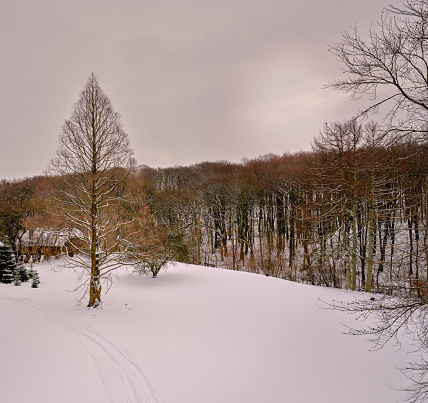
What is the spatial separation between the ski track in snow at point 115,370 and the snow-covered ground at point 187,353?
0.02 meters

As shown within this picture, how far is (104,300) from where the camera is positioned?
36.0 ft

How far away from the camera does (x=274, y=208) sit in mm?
32812

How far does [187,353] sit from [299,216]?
70.5 ft

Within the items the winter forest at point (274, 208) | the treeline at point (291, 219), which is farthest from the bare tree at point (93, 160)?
the treeline at point (291, 219)

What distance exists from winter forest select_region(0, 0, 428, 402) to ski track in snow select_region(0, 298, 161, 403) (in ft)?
7.97

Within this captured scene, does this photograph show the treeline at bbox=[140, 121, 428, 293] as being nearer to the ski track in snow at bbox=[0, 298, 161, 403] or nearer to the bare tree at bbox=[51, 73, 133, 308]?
the bare tree at bbox=[51, 73, 133, 308]

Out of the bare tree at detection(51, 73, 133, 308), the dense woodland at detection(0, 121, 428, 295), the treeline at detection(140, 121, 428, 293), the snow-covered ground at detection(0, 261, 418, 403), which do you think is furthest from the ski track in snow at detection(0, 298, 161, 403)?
the treeline at detection(140, 121, 428, 293)

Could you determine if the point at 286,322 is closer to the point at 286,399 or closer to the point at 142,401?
the point at 286,399

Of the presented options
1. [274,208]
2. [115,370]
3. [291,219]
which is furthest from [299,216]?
[115,370]

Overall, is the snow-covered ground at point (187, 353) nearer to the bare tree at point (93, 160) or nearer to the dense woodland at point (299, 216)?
the bare tree at point (93, 160)

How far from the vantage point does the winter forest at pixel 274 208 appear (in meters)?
4.93

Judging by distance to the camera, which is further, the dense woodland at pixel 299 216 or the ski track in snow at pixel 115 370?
the dense woodland at pixel 299 216

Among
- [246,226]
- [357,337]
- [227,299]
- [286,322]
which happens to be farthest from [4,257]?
[246,226]

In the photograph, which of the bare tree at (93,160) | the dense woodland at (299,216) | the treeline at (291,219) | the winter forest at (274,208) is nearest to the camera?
the winter forest at (274,208)
